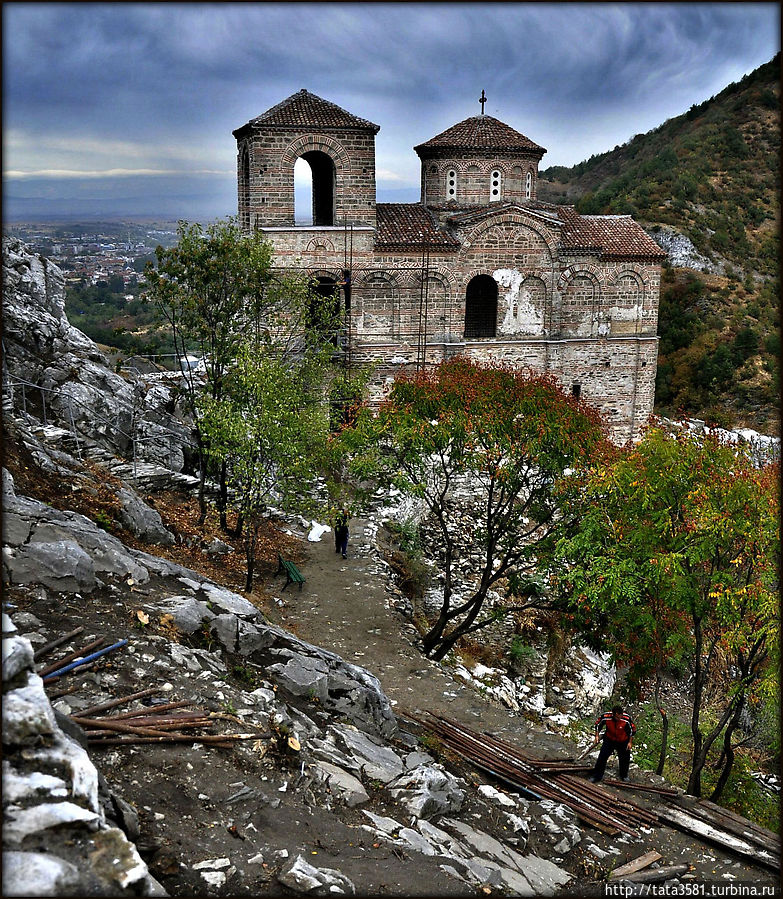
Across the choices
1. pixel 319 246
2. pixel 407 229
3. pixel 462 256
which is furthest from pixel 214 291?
pixel 462 256

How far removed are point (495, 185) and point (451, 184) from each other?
4.48 feet

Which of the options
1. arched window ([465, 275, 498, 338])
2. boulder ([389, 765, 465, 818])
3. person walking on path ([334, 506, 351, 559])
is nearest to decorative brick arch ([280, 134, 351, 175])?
arched window ([465, 275, 498, 338])

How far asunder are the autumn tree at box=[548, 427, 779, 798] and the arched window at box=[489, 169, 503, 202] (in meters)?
14.0

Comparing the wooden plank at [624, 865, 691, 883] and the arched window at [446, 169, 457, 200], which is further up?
the arched window at [446, 169, 457, 200]

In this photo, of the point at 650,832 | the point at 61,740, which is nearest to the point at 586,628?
the point at 650,832

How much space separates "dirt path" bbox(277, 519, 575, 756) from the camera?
11992 mm

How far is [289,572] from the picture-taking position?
49.9 ft

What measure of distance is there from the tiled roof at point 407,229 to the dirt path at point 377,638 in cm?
907

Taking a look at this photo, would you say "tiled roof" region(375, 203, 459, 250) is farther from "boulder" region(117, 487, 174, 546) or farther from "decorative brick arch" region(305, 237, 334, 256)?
"boulder" region(117, 487, 174, 546)

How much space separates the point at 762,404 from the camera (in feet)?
119

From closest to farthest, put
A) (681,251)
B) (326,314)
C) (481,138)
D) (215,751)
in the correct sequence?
1. (215,751)
2. (326,314)
3. (481,138)
4. (681,251)

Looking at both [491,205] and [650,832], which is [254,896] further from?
[491,205]

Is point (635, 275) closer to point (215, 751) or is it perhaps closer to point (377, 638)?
point (377, 638)

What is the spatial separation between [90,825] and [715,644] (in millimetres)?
8962
